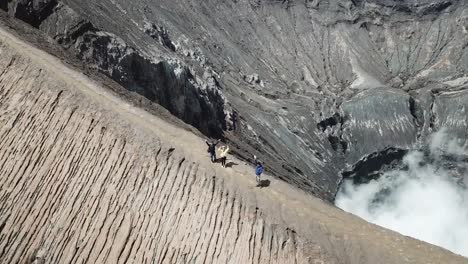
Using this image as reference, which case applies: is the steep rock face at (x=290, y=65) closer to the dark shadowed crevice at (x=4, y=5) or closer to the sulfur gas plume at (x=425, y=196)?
the dark shadowed crevice at (x=4, y=5)

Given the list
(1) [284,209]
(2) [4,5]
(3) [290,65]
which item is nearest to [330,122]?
(3) [290,65]

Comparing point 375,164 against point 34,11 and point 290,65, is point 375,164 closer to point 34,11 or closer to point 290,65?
point 290,65

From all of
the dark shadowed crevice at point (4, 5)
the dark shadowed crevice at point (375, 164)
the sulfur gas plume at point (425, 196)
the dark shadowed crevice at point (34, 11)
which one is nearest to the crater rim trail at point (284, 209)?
the dark shadowed crevice at point (4, 5)

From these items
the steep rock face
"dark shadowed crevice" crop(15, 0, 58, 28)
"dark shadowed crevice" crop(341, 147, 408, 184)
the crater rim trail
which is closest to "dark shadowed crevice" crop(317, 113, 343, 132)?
the steep rock face

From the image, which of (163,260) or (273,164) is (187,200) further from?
(273,164)

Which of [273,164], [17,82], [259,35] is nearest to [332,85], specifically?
[259,35]

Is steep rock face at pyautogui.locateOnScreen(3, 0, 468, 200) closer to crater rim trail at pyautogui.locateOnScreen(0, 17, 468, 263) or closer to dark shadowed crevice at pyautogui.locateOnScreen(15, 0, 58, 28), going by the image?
dark shadowed crevice at pyautogui.locateOnScreen(15, 0, 58, 28)
